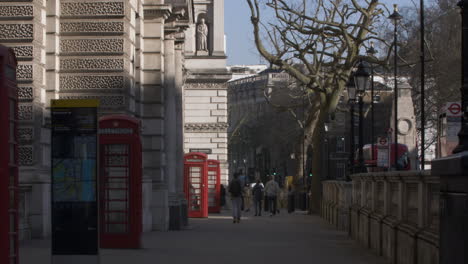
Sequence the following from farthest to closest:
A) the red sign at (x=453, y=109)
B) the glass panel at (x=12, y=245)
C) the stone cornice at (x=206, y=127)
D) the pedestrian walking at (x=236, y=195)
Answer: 1. the stone cornice at (x=206, y=127)
2. the pedestrian walking at (x=236, y=195)
3. the red sign at (x=453, y=109)
4. the glass panel at (x=12, y=245)

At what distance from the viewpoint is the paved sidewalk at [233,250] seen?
1791 cm

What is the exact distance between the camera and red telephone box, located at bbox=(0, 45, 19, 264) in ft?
28.0

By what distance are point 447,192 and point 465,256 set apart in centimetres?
61

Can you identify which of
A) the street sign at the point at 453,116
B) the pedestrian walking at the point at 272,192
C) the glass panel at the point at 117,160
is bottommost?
the pedestrian walking at the point at 272,192

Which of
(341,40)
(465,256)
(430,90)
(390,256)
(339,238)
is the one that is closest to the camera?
(465,256)

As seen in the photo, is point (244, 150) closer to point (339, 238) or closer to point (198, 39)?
point (198, 39)

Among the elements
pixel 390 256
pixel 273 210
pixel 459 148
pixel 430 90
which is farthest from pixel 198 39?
pixel 459 148

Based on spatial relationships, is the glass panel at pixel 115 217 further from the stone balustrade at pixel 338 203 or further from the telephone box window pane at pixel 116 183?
the stone balustrade at pixel 338 203

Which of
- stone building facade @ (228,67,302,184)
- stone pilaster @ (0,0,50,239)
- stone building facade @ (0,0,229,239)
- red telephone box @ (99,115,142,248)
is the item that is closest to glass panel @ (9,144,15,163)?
red telephone box @ (99,115,142,248)

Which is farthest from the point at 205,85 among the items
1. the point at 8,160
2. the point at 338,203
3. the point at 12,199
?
the point at 8,160

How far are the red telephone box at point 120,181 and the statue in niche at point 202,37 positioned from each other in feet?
131

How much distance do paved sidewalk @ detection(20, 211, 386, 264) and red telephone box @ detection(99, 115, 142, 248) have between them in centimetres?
53

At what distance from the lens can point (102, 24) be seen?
2297 cm

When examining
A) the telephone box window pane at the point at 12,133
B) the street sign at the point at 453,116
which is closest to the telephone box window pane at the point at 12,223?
the telephone box window pane at the point at 12,133
